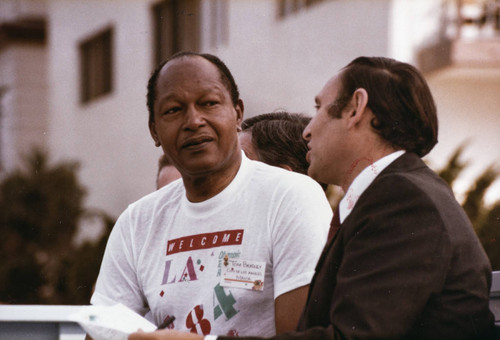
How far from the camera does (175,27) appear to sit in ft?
41.5

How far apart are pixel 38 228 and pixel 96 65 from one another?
3.61m

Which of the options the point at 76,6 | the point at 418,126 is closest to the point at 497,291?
the point at 418,126

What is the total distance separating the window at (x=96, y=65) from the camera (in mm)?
14805

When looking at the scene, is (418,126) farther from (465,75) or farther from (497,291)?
(465,75)

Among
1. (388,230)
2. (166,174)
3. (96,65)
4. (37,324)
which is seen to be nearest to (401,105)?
(388,230)

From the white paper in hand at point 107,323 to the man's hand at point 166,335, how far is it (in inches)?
1.8

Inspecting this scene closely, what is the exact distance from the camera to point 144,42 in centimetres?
1327

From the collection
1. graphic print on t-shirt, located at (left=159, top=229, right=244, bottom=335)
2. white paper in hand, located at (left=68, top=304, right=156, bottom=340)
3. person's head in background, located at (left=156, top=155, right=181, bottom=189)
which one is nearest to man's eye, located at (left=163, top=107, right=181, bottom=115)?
graphic print on t-shirt, located at (left=159, top=229, right=244, bottom=335)

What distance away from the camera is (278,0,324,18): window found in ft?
33.9

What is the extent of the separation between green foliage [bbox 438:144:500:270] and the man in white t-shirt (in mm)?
4178

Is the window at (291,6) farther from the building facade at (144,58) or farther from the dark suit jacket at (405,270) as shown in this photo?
the dark suit jacket at (405,270)

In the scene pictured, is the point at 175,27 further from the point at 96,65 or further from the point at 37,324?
the point at 37,324

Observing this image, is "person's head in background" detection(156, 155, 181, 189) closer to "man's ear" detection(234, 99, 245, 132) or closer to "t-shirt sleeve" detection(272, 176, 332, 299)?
"man's ear" detection(234, 99, 245, 132)

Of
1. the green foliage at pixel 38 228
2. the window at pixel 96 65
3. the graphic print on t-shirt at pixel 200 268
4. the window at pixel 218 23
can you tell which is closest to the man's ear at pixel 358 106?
the graphic print on t-shirt at pixel 200 268
